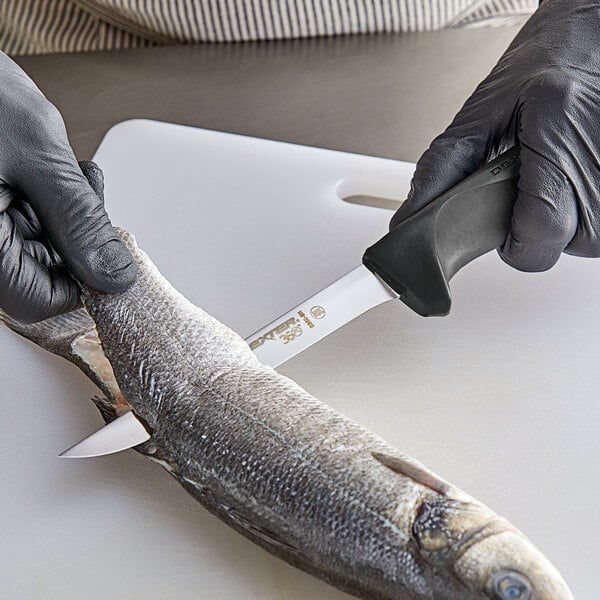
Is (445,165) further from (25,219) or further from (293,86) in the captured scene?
(293,86)

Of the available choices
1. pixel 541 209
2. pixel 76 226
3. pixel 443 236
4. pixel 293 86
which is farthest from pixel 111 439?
pixel 293 86

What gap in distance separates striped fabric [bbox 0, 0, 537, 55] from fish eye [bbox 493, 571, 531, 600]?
122 centimetres

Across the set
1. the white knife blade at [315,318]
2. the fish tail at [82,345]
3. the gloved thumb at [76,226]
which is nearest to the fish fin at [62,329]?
the fish tail at [82,345]

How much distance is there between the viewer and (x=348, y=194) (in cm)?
147

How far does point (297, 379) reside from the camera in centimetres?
119

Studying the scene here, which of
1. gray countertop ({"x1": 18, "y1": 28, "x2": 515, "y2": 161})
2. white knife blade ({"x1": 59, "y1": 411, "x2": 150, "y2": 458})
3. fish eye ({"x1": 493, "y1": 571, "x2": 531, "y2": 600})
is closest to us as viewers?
fish eye ({"x1": 493, "y1": 571, "x2": 531, "y2": 600})

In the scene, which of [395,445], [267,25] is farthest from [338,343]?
[267,25]

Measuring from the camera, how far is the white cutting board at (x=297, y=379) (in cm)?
101

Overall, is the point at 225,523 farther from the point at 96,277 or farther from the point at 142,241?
the point at 142,241

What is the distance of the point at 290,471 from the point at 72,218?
0.41 meters

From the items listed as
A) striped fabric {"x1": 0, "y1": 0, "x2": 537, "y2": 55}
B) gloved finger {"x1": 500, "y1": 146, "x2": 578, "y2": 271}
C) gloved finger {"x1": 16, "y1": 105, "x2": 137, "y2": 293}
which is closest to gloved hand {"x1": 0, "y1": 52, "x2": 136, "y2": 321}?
gloved finger {"x1": 16, "y1": 105, "x2": 137, "y2": 293}

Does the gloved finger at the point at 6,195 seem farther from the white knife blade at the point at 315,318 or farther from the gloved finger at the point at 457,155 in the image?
the gloved finger at the point at 457,155

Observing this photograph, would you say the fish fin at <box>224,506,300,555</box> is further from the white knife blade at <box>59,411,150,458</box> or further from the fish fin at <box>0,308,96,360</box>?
the fish fin at <box>0,308,96,360</box>

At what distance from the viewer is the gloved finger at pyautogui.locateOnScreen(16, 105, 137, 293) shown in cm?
108
